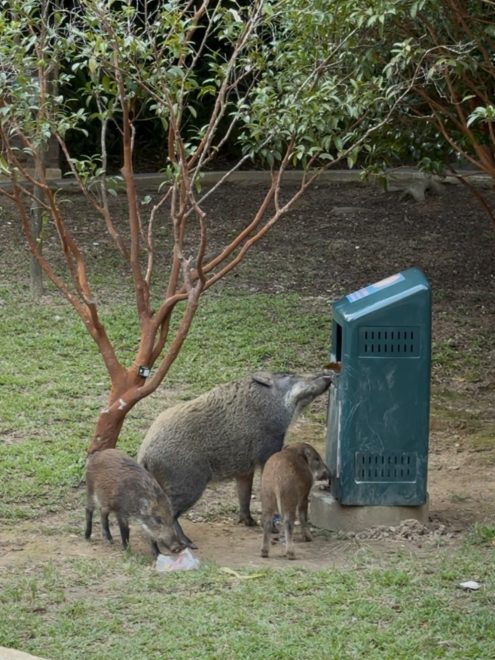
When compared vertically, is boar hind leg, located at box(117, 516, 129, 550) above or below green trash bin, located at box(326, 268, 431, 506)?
below

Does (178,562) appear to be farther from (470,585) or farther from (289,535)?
(470,585)

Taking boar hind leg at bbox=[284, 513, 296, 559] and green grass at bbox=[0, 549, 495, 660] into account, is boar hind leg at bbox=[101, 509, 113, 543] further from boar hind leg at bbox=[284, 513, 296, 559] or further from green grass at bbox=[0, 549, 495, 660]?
boar hind leg at bbox=[284, 513, 296, 559]

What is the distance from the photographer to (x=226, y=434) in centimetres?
697

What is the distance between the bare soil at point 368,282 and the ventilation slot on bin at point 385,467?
276 mm

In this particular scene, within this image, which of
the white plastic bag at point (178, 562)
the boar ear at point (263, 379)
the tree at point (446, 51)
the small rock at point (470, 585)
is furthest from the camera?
the boar ear at point (263, 379)

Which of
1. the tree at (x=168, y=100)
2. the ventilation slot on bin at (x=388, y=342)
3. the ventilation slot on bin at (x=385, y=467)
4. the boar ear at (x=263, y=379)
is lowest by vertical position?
the ventilation slot on bin at (x=385, y=467)

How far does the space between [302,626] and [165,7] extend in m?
3.27

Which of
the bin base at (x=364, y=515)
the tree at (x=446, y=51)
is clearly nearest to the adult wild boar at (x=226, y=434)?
the bin base at (x=364, y=515)

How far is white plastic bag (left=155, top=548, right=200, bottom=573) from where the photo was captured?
6234 mm

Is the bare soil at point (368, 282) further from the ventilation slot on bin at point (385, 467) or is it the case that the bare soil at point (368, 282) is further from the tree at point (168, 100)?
the tree at point (168, 100)

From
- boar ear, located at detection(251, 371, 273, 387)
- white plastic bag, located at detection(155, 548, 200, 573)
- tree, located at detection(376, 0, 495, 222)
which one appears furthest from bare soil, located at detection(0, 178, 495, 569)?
tree, located at detection(376, 0, 495, 222)

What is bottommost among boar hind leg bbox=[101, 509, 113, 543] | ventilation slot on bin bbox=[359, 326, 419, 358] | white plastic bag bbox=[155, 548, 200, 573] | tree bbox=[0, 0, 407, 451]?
white plastic bag bbox=[155, 548, 200, 573]

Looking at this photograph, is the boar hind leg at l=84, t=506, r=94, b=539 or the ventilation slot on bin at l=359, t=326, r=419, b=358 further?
the ventilation slot on bin at l=359, t=326, r=419, b=358

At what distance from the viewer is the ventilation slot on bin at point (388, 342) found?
22.4ft
